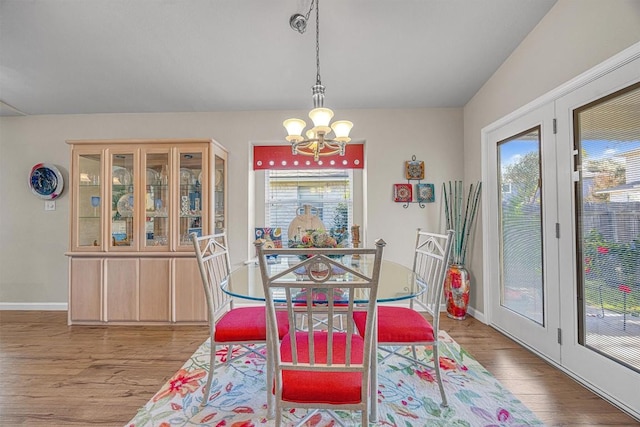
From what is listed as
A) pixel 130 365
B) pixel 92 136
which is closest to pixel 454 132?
pixel 130 365

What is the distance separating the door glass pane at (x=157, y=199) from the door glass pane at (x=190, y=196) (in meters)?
0.15

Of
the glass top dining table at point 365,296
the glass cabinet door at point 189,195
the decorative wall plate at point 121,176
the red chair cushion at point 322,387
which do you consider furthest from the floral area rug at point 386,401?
the decorative wall plate at point 121,176

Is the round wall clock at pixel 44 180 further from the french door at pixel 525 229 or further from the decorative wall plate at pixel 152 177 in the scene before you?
the french door at pixel 525 229

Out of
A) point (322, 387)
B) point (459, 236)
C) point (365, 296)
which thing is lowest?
point (322, 387)

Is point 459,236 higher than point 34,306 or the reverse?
higher

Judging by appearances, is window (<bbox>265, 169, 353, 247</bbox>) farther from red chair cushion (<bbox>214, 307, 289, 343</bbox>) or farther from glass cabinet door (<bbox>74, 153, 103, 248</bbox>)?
red chair cushion (<bbox>214, 307, 289, 343</bbox>)

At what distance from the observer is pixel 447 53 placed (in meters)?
2.39

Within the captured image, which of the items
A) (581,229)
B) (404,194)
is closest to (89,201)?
(404,194)

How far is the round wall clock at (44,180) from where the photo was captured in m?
3.46

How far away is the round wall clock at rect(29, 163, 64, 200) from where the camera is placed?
346 cm

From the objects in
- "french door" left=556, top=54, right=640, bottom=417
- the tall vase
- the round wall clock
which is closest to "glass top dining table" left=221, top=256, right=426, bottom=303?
"french door" left=556, top=54, right=640, bottom=417

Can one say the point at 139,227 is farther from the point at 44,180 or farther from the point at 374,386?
the point at 374,386

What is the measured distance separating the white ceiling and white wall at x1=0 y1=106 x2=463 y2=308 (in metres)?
0.22

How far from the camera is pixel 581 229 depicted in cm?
191
